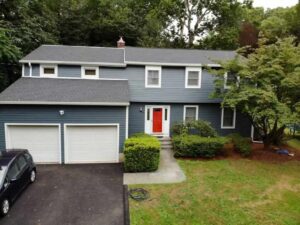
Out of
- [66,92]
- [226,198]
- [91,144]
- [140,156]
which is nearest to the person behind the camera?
[226,198]

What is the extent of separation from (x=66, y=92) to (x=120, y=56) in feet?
16.7

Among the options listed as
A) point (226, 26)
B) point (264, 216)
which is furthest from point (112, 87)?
point (226, 26)

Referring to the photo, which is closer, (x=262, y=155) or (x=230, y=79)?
(x=262, y=155)

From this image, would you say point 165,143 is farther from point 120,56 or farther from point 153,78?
point 120,56

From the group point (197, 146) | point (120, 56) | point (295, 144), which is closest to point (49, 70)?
point (120, 56)

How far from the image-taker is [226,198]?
8336mm

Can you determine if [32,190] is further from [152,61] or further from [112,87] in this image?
[152,61]

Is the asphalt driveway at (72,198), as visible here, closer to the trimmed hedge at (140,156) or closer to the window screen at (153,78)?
the trimmed hedge at (140,156)

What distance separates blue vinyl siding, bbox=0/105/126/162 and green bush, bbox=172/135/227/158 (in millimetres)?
2942

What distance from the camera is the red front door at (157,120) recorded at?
49.2ft

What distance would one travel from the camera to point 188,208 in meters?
7.70

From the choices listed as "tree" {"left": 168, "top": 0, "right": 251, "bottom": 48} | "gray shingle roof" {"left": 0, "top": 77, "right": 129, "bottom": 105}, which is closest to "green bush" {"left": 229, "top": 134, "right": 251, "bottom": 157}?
"gray shingle roof" {"left": 0, "top": 77, "right": 129, "bottom": 105}

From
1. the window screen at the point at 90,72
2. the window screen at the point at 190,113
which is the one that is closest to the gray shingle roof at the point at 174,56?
the window screen at the point at 90,72

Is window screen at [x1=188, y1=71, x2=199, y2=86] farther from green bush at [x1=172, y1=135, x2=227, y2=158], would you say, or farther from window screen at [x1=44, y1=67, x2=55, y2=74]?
window screen at [x1=44, y1=67, x2=55, y2=74]
